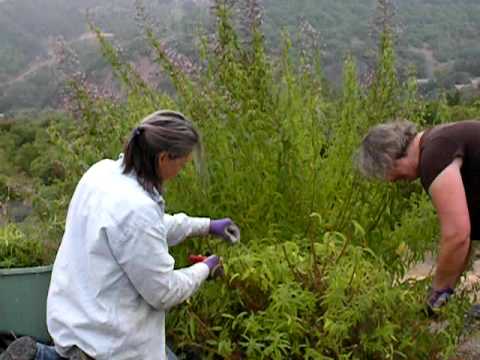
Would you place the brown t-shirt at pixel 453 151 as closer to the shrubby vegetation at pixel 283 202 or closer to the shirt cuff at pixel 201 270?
the shrubby vegetation at pixel 283 202

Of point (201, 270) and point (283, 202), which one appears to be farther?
point (283, 202)

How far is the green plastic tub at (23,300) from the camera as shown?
356 centimetres

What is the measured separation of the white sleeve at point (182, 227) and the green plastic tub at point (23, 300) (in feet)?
2.52

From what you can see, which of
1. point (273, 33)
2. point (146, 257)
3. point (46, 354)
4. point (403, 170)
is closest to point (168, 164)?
point (146, 257)

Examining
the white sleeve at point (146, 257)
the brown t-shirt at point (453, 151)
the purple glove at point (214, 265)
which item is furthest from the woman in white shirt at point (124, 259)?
the brown t-shirt at point (453, 151)

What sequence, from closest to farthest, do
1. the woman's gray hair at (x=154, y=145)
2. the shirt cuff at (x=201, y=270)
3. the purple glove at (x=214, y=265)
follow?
the woman's gray hair at (x=154, y=145) < the shirt cuff at (x=201, y=270) < the purple glove at (x=214, y=265)

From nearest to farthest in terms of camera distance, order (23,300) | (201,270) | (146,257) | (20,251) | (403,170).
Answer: (146,257) < (201,270) < (403,170) < (23,300) < (20,251)

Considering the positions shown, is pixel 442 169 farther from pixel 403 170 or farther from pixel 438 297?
pixel 438 297

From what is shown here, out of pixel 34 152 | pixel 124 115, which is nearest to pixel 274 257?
pixel 124 115

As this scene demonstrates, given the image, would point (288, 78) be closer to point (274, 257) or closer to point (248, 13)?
point (248, 13)

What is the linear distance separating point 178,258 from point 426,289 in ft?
3.84

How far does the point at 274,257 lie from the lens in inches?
123

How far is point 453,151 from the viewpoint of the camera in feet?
10.6

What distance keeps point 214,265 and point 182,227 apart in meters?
0.28
